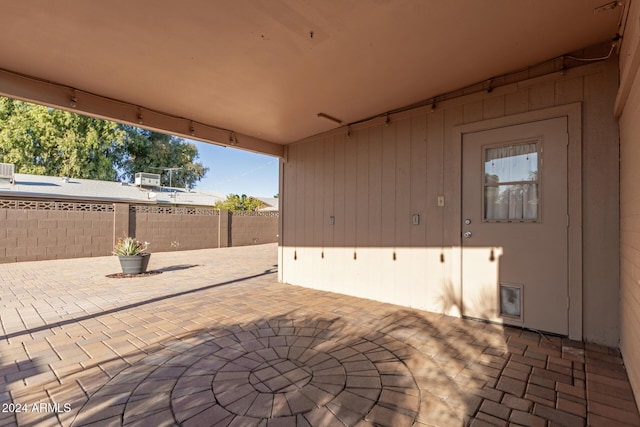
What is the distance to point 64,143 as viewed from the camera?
45.9 feet

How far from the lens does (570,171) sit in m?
2.73

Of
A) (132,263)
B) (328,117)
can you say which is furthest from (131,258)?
(328,117)

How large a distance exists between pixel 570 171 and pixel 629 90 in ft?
2.71

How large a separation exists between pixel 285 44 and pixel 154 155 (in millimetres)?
19374

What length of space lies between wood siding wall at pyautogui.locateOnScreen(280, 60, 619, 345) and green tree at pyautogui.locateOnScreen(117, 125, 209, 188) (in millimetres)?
15862

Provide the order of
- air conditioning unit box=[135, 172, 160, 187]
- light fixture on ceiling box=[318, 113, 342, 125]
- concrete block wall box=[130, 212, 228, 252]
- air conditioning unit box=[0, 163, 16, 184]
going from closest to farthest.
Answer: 1. light fixture on ceiling box=[318, 113, 342, 125]
2. air conditioning unit box=[0, 163, 16, 184]
3. concrete block wall box=[130, 212, 228, 252]
4. air conditioning unit box=[135, 172, 160, 187]

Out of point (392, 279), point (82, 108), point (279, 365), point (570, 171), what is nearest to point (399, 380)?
point (279, 365)

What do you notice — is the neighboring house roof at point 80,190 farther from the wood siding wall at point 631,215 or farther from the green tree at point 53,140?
the wood siding wall at point 631,215

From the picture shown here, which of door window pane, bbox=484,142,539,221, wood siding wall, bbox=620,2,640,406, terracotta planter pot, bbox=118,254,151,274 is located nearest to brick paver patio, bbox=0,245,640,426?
wood siding wall, bbox=620,2,640,406

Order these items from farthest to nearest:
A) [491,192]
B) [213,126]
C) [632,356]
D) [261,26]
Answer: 1. [213,126]
2. [491,192]
3. [261,26]
4. [632,356]

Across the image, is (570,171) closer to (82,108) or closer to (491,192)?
(491,192)

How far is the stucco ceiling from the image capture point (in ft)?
6.82

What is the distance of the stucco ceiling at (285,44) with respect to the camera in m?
2.08

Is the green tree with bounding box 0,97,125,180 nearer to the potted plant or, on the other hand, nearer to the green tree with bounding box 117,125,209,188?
the green tree with bounding box 117,125,209,188
